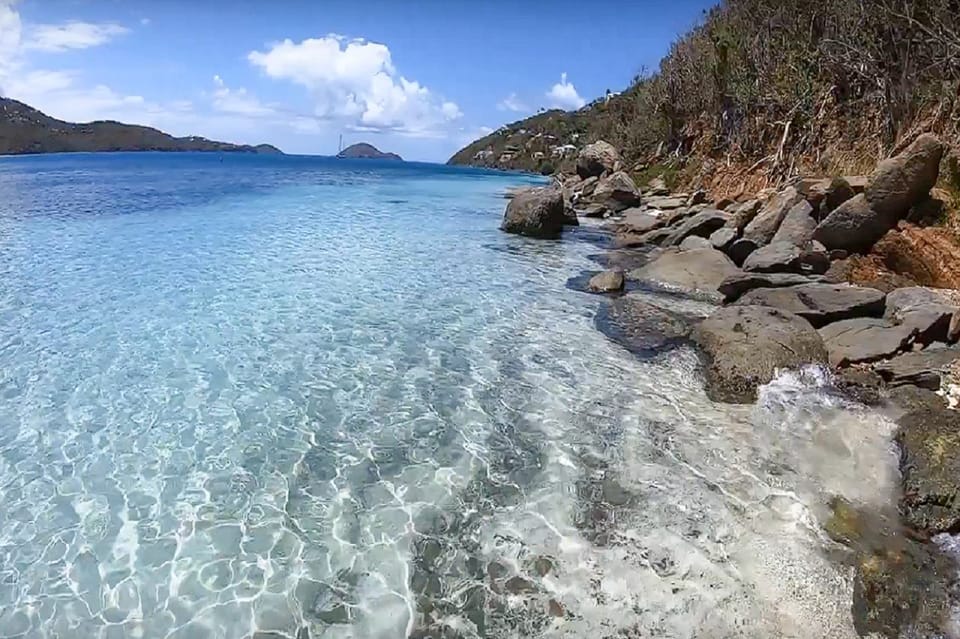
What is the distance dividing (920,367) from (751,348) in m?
2.38

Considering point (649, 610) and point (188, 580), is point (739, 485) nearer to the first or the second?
point (649, 610)

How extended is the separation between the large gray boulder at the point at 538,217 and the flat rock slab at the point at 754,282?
11207mm

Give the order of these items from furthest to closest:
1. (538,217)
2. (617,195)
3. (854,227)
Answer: (617,195), (538,217), (854,227)

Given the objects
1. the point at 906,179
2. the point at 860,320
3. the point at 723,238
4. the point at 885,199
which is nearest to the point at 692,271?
the point at 723,238

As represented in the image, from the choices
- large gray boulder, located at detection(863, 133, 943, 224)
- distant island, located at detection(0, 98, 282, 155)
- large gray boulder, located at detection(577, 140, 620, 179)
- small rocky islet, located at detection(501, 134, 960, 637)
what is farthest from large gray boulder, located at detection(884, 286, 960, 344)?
distant island, located at detection(0, 98, 282, 155)

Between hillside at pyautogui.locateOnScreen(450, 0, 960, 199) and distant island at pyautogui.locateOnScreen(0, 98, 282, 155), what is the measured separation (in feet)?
524

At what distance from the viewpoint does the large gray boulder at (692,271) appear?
15.9 meters

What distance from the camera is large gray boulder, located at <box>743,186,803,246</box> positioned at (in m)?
17.4

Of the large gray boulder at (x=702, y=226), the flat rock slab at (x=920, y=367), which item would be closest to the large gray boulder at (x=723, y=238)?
the large gray boulder at (x=702, y=226)

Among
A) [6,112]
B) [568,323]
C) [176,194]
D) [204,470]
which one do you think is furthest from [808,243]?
[6,112]

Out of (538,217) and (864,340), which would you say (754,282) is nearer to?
(864,340)

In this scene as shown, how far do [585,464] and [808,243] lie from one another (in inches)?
428

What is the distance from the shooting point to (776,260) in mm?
14664

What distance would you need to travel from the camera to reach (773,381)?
9.80m
